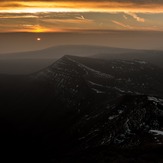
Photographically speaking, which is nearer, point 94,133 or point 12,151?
→ point 94,133

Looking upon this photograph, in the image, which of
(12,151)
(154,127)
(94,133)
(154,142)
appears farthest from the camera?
(12,151)

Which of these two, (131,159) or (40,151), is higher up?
(131,159)

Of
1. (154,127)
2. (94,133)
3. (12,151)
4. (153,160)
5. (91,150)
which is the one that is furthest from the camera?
(12,151)

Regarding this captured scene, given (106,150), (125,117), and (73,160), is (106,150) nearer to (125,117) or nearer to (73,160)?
(73,160)

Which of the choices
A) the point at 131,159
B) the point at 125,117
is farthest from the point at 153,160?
the point at 125,117

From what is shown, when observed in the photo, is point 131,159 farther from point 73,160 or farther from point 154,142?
point 73,160

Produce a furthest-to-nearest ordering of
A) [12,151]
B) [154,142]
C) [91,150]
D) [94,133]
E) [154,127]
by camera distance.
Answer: [12,151]
[94,133]
[154,127]
[91,150]
[154,142]

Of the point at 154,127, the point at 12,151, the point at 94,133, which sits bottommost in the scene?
the point at 12,151

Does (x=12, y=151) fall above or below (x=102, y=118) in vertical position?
below

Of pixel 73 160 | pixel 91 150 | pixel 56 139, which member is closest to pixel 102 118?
pixel 56 139
